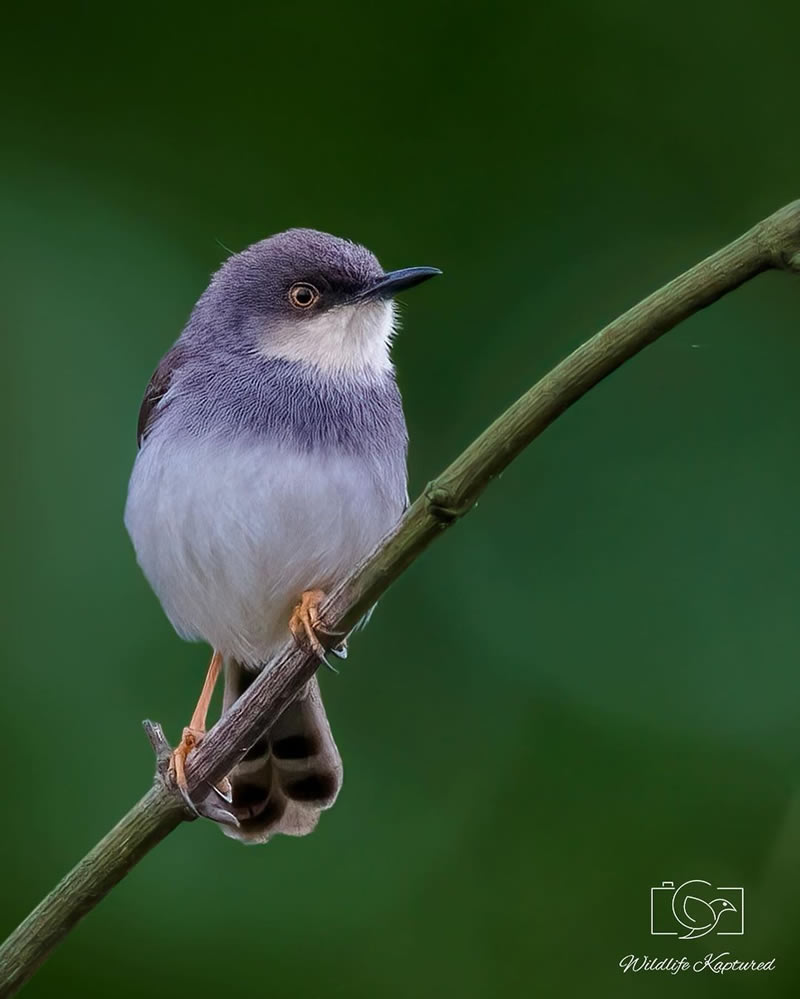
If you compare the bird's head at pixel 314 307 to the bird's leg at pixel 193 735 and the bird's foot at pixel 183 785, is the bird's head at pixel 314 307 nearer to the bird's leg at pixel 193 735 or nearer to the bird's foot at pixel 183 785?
the bird's leg at pixel 193 735

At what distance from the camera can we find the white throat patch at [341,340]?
360cm

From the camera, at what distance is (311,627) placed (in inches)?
98.0

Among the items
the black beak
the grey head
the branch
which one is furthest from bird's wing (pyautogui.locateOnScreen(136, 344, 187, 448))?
the branch

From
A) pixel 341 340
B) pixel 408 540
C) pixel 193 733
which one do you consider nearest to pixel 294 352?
pixel 341 340

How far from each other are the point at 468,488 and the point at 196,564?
1.89 metres

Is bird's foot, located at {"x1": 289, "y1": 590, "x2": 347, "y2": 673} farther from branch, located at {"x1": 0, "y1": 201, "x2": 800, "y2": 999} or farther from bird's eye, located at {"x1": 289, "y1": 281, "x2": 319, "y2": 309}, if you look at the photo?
bird's eye, located at {"x1": 289, "y1": 281, "x2": 319, "y2": 309}

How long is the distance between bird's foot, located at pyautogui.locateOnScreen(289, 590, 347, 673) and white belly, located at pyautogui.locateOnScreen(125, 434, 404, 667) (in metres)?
0.09

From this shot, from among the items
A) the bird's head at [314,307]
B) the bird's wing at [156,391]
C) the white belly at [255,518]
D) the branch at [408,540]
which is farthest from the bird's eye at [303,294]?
the branch at [408,540]

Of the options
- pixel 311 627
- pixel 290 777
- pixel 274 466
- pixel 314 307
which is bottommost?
pixel 290 777

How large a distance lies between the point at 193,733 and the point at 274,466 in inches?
33.1

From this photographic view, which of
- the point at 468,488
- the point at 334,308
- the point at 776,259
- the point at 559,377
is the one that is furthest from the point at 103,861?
the point at 334,308

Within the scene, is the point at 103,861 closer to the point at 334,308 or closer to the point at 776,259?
the point at 776,259

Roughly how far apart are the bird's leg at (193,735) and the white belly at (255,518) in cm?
35

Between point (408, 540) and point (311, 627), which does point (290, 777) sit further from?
point (408, 540)
